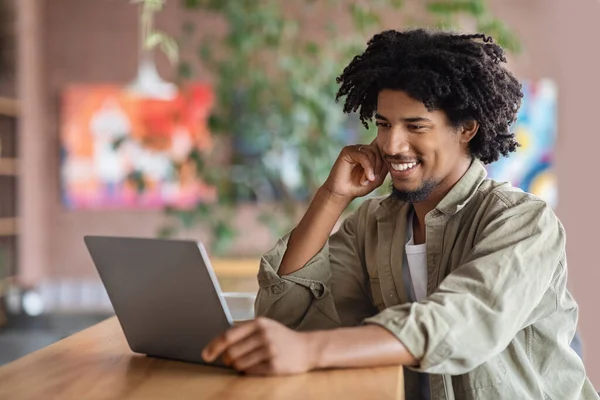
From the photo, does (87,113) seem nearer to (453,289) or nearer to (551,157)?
(551,157)

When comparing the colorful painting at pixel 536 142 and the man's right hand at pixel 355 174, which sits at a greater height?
the man's right hand at pixel 355 174

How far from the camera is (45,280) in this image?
7.46 m

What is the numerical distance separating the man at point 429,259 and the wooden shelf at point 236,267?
2799 mm

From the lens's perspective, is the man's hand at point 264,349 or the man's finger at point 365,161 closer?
the man's hand at point 264,349

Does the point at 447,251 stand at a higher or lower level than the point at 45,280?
higher

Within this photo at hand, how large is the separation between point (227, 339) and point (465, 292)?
0.39m

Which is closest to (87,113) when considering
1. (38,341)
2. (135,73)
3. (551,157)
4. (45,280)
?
(135,73)

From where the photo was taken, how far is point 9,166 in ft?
22.6

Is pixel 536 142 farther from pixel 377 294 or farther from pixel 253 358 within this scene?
pixel 253 358

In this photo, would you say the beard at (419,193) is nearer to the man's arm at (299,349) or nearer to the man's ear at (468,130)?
the man's ear at (468,130)

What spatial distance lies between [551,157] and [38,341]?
4037 mm

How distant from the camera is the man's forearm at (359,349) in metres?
1.29

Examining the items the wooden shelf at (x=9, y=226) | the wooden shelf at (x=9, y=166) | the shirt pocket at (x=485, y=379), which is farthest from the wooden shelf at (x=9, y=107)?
the shirt pocket at (x=485, y=379)

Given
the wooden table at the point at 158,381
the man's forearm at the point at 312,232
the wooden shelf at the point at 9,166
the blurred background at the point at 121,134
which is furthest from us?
the wooden shelf at the point at 9,166
